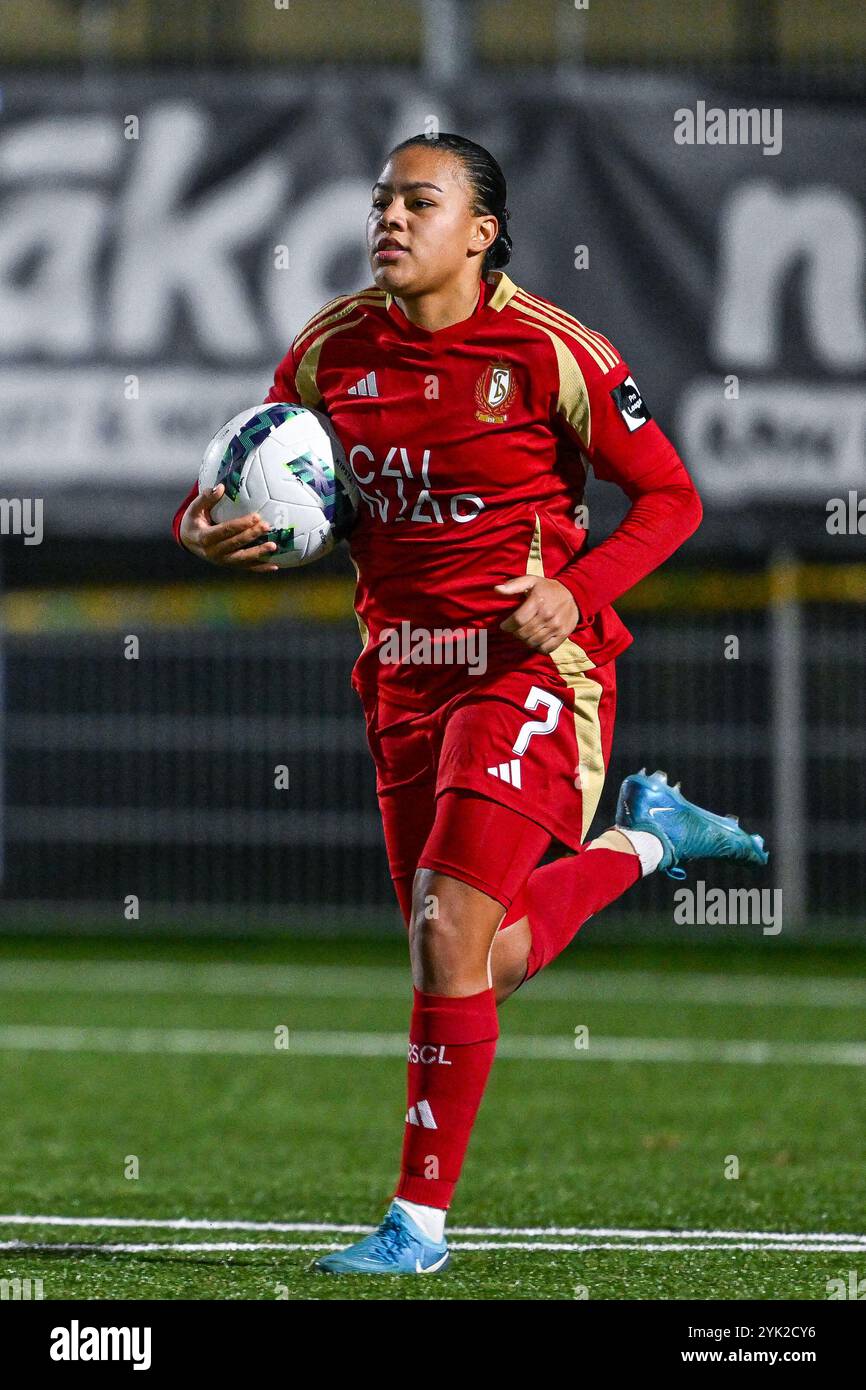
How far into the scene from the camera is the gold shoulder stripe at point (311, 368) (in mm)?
4457

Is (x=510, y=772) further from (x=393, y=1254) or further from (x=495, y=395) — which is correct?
(x=393, y=1254)

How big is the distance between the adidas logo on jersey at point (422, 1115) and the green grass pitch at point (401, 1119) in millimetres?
282

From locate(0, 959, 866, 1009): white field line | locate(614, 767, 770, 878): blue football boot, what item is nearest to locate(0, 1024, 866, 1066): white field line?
locate(0, 959, 866, 1009): white field line

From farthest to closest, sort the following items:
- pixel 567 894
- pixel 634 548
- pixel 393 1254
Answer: pixel 567 894
pixel 634 548
pixel 393 1254

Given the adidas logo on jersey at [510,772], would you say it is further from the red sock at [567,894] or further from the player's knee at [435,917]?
the red sock at [567,894]

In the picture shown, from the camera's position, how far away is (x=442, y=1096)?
403 centimetres

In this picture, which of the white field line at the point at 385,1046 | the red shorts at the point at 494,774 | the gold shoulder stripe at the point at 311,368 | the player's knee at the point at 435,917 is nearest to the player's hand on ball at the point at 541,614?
the red shorts at the point at 494,774

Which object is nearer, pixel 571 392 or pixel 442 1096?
pixel 442 1096

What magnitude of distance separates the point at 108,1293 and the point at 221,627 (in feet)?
27.2

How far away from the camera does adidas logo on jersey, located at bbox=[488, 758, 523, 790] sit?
4078mm

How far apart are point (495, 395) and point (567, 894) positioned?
3.57 ft

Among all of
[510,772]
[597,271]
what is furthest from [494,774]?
[597,271]

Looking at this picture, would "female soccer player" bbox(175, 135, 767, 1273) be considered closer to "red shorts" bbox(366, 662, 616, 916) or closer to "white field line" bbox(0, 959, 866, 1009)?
"red shorts" bbox(366, 662, 616, 916)

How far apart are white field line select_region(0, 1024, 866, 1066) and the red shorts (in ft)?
11.8
